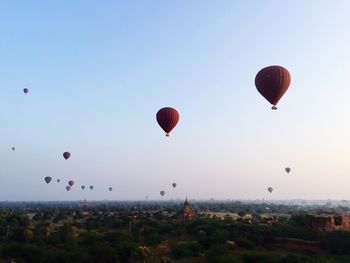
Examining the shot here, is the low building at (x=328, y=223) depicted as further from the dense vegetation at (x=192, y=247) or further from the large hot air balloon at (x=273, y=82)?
the large hot air balloon at (x=273, y=82)

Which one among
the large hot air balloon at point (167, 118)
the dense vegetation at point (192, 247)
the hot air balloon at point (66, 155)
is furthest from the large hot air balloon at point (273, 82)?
the hot air balloon at point (66, 155)

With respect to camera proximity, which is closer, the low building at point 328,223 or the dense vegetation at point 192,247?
the dense vegetation at point 192,247

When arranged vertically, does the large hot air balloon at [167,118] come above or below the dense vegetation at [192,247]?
above

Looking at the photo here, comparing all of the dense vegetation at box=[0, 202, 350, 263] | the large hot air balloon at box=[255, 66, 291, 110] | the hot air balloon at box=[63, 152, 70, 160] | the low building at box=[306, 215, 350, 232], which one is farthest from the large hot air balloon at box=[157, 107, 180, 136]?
the hot air balloon at box=[63, 152, 70, 160]

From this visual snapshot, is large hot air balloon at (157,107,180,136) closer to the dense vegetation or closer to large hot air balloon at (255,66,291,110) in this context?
large hot air balloon at (255,66,291,110)

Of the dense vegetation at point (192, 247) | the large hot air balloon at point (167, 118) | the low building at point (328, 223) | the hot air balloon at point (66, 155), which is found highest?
the hot air balloon at point (66, 155)

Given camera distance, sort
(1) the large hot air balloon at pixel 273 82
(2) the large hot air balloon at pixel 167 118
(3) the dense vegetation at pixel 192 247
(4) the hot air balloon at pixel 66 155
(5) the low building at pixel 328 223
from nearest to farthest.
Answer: (1) the large hot air balloon at pixel 273 82
(3) the dense vegetation at pixel 192 247
(2) the large hot air balloon at pixel 167 118
(5) the low building at pixel 328 223
(4) the hot air balloon at pixel 66 155

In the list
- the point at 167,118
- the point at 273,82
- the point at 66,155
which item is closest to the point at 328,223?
the point at 167,118

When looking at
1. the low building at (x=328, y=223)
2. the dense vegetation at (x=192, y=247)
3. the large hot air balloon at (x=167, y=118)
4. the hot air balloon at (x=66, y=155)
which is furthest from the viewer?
the hot air balloon at (x=66, y=155)

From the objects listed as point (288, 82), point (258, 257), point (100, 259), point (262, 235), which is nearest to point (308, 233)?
point (262, 235)
